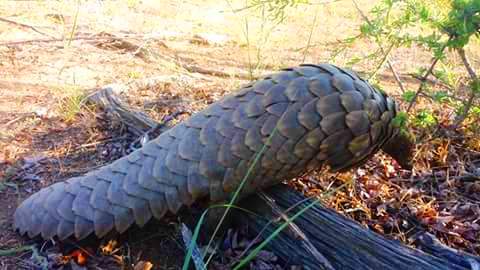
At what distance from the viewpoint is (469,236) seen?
62.1 inches

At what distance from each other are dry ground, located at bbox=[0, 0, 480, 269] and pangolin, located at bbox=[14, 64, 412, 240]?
0.33 ft

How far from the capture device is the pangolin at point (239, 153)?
1462 mm

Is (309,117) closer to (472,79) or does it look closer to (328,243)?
(328,243)

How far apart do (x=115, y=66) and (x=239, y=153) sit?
6.49 feet

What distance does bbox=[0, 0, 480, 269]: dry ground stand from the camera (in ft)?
6.00

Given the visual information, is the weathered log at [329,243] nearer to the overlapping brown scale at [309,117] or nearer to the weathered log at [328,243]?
the weathered log at [328,243]

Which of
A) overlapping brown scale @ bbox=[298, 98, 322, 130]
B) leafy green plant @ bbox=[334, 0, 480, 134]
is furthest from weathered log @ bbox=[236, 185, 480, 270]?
leafy green plant @ bbox=[334, 0, 480, 134]

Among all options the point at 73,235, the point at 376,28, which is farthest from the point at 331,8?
the point at 73,235

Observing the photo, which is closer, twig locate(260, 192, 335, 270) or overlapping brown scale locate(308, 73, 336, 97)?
twig locate(260, 192, 335, 270)

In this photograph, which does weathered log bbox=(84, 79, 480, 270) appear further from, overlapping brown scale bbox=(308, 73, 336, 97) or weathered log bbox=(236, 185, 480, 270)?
overlapping brown scale bbox=(308, 73, 336, 97)

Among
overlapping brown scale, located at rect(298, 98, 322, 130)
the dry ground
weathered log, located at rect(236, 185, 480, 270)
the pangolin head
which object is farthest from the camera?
the dry ground

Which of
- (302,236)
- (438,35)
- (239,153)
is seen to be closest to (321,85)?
(239,153)

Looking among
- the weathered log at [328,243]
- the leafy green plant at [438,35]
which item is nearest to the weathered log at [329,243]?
the weathered log at [328,243]

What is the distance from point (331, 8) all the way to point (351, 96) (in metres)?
3.20
